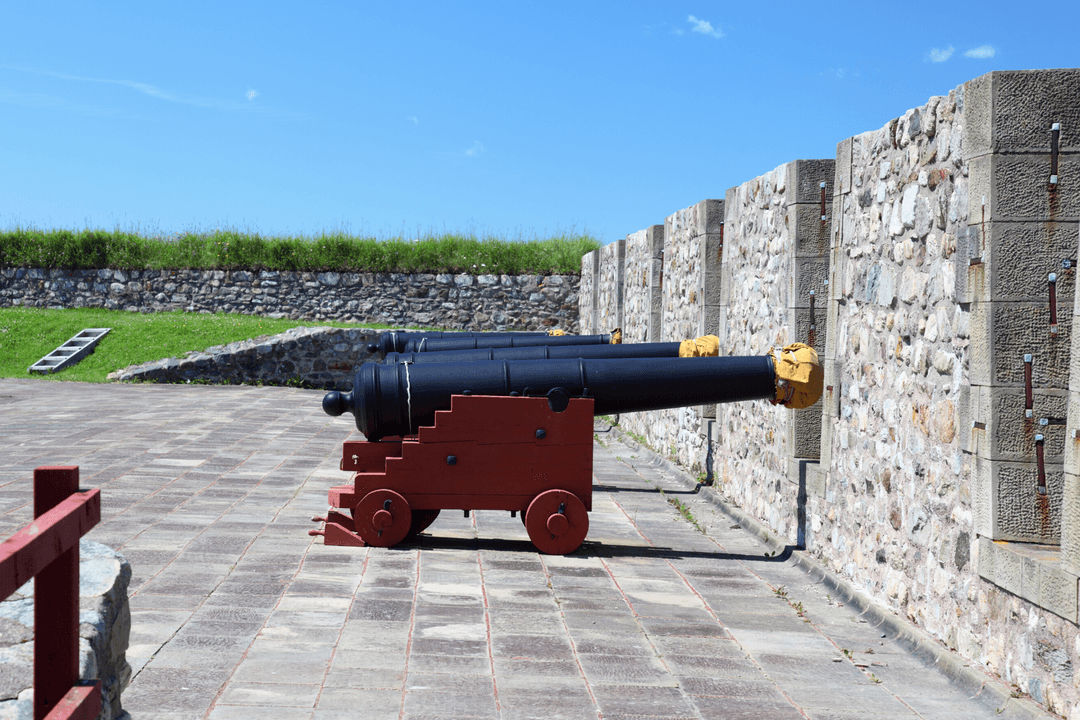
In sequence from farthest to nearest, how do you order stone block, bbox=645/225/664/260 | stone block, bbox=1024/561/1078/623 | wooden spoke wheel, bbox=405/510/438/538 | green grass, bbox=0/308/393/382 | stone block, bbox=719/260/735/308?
1. green grass, bbox=0/308/393/382
2. stone block, bbox=645/225/664/260
3. stone block, bbox=719/260/735/308
4. wooden spoke wheel, bbox=405/510/438/538
5. stone block, bbox=1024/561/1078/623

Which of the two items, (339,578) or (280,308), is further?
(280,308)

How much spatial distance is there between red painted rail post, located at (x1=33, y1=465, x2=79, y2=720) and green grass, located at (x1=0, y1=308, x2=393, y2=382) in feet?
51.3

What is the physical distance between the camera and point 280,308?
2202 centimetres

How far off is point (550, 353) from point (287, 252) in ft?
53.0

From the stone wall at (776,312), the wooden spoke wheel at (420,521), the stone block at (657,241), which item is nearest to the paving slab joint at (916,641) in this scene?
the stone wall at (776,312)

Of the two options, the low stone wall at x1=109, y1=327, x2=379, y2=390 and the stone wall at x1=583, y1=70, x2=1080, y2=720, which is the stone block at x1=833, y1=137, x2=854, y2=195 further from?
the low stone wall at x1=109, y1=327, x2=379, y2=390

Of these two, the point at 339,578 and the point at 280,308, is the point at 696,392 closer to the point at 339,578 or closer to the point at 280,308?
the point at 339,578

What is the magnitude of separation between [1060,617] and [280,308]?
804 inches

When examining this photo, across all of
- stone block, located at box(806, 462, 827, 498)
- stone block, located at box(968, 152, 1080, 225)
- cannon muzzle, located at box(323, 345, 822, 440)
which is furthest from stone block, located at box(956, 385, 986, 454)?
stone block, located at box(806, 462, 827, 498)

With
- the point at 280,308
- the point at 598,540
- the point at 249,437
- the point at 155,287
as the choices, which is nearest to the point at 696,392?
the point at 598,540

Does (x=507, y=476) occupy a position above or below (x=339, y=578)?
above

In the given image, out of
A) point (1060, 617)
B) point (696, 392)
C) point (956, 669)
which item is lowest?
point (956, 669)

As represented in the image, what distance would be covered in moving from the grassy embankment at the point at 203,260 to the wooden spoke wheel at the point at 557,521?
44.2 ft

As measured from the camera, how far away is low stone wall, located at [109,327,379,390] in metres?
16.5
